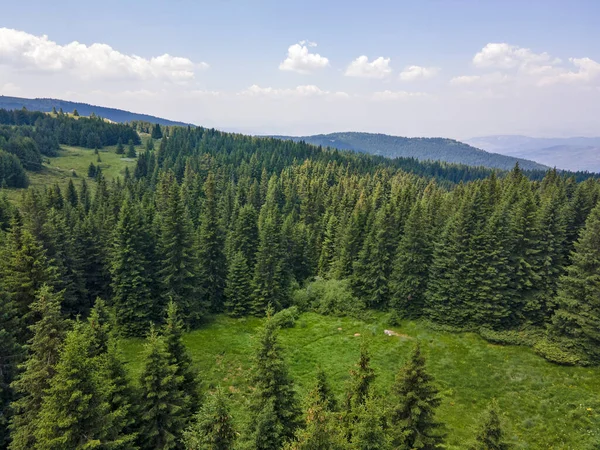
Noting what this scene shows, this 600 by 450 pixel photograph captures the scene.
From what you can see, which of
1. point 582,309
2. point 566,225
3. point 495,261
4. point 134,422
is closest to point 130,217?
point 134,422

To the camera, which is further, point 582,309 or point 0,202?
point 0,202

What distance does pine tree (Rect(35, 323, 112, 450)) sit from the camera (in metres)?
16.3

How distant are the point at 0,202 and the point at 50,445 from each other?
2406 inches

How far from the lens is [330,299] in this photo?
55.6 m

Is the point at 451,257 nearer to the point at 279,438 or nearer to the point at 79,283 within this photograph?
the point at 279,438

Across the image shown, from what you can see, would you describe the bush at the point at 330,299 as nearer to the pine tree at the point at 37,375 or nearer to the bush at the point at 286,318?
the bush at the point at 286,318

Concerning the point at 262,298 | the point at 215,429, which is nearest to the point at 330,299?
the point at 262,298

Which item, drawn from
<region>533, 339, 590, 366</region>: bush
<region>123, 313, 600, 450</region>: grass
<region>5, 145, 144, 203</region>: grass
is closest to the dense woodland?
<region>533, 339, 590, 366</region>: bush

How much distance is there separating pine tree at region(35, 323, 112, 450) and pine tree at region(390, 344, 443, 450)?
48.3 ft

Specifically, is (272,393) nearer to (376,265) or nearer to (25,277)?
(25,277)

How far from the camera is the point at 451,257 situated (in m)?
50.9

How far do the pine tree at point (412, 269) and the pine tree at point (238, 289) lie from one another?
72.9 feet

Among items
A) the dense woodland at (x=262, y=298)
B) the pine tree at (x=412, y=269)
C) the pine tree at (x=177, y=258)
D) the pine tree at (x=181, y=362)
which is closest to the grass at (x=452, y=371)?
the dense woodland at (x=262, y=298)

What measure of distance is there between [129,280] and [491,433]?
42146 millimetres
